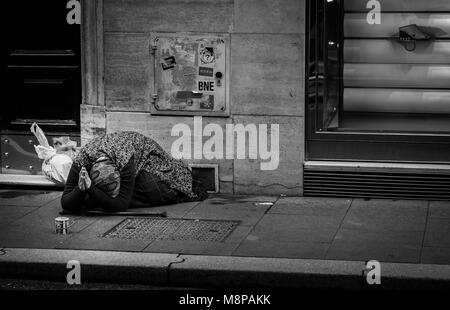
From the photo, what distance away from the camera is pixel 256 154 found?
9.44 meters

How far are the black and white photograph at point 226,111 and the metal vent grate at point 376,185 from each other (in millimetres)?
14

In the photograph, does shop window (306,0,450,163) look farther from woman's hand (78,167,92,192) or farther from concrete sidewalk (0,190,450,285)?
woman's hand (78,167,92,192)

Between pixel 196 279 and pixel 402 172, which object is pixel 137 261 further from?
pixel 402 172

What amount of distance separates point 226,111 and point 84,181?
6.13 feet

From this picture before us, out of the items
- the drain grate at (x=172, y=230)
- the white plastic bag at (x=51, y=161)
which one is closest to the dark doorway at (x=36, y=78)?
the white plastic bag at (x=51, y=161)

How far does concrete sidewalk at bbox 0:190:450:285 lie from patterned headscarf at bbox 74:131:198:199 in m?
0.28

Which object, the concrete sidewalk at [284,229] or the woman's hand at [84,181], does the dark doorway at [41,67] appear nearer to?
the concrete sidewalk at [284,229]

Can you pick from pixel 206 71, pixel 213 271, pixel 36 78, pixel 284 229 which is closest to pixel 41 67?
pixel 36 78

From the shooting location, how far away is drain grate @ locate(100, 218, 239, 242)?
7.76 meters

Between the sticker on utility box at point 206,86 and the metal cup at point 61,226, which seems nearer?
the metal cup at point 61,226

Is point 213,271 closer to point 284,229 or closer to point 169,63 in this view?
point 284,229

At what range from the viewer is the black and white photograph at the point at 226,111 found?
8.76m

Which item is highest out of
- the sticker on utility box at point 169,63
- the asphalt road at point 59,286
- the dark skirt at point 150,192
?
the sticker on utility box at point 169,63

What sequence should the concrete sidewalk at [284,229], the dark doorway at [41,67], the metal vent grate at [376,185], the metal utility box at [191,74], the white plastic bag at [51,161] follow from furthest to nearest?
1. the dark doorway at [41,67]
2. the white plastic bag at [51,161]
3. the metal utility box at [191,74]
4. the metal vent grate at [376,185]
5. the concrete sidewalk at [284,229]
